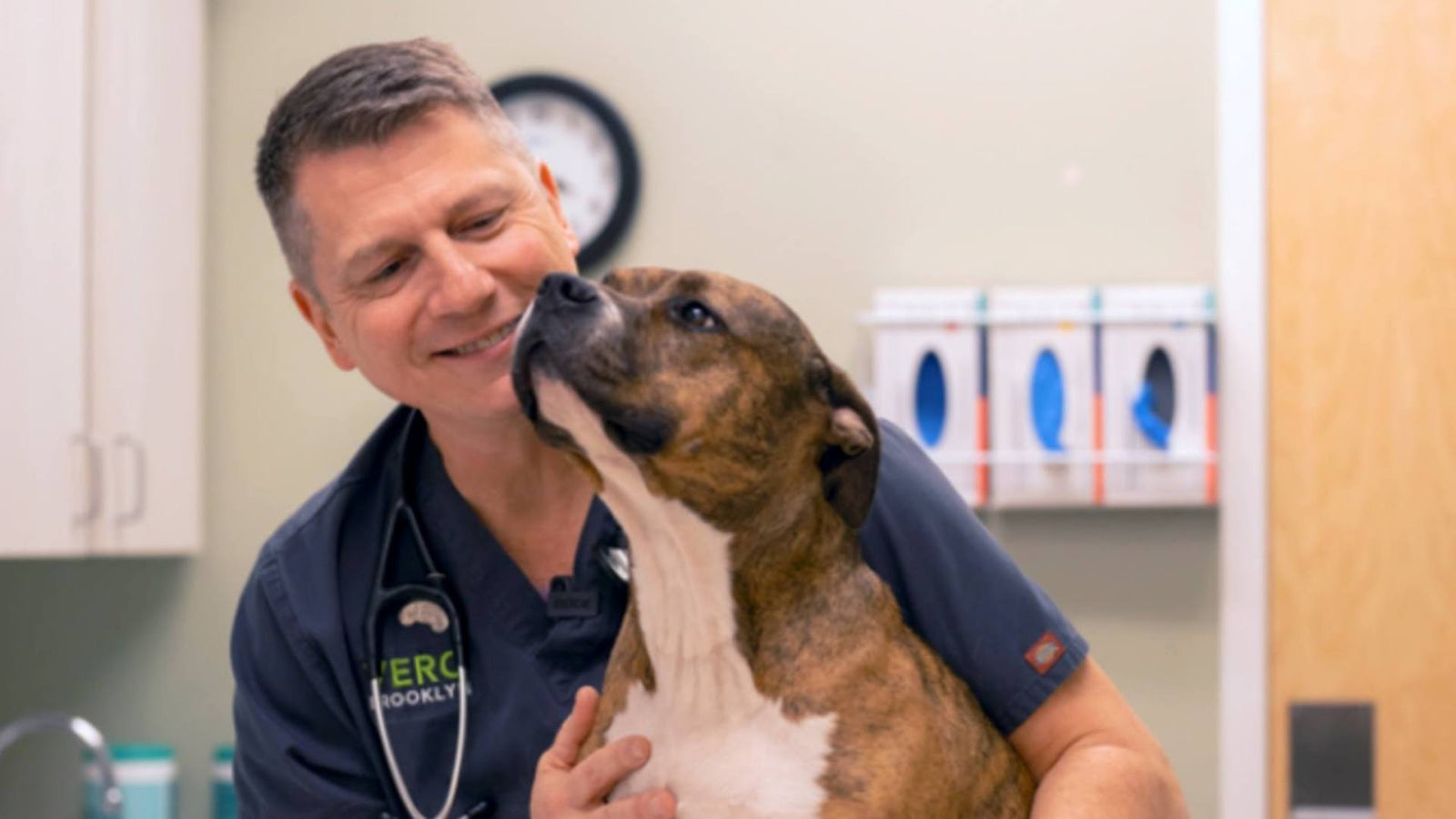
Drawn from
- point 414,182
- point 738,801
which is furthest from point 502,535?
point 738,801

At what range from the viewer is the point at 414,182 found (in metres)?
1.60

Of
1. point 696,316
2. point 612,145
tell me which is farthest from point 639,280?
point 612,145

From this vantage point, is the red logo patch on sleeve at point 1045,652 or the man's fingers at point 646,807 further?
the red logo patch on sleeve at point 1045,652

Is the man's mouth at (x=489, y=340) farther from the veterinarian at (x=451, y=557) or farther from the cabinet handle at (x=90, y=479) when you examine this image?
the cabinet handle at (x=90, y=479)

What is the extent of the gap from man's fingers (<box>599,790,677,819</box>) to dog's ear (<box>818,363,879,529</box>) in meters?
0.29

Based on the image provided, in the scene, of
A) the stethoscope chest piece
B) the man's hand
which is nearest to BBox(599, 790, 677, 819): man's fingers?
the man's hand

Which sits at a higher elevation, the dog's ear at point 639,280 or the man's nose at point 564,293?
the dog's ear at point 639,280

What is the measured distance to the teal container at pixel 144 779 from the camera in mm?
3162

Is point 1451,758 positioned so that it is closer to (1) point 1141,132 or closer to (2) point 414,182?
(1) point 1141,132

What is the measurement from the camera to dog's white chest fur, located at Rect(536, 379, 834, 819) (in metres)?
1.33

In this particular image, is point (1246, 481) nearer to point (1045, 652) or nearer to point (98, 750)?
point (1045, 652)

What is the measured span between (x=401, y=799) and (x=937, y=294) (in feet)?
5.41

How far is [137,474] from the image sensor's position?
10.1 feet

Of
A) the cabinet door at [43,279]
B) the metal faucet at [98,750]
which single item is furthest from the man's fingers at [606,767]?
the metal faucet at [98,750]
